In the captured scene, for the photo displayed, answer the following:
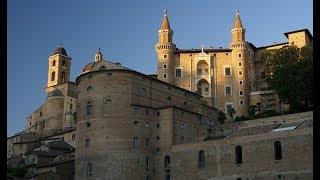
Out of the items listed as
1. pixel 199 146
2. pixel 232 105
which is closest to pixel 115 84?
pixel 199 146

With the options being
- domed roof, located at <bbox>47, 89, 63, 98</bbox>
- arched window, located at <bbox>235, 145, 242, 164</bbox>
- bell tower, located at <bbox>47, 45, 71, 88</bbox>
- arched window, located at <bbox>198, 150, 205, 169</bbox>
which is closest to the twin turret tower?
domed roof, located at <bbox>47, 89, 63, 98</bbox>

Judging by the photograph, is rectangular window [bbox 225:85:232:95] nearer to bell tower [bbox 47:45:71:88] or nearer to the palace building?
the palace building

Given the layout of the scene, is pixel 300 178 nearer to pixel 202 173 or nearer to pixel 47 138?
pixel 202 173

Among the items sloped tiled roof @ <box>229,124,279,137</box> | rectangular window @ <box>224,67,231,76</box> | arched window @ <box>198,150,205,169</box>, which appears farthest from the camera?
rectangular window @ <box>224,67,231,76</box>

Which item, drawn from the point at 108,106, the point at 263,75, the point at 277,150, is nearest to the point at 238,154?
the point at 277,150

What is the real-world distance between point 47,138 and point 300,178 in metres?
41.4

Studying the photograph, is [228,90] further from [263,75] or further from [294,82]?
[294,82]

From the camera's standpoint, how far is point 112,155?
46.4m

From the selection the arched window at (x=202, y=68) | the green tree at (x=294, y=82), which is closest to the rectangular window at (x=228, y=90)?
the arched window at (x=202, y=68)

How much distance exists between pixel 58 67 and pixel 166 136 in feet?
141

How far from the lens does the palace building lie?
1586 inches

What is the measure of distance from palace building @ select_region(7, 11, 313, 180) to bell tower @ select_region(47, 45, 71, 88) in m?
18.1

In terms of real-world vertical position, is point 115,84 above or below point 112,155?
above

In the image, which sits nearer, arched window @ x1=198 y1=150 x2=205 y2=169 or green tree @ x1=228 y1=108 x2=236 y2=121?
arched window @ x1=198 y1=150 x2=205 y2=169
